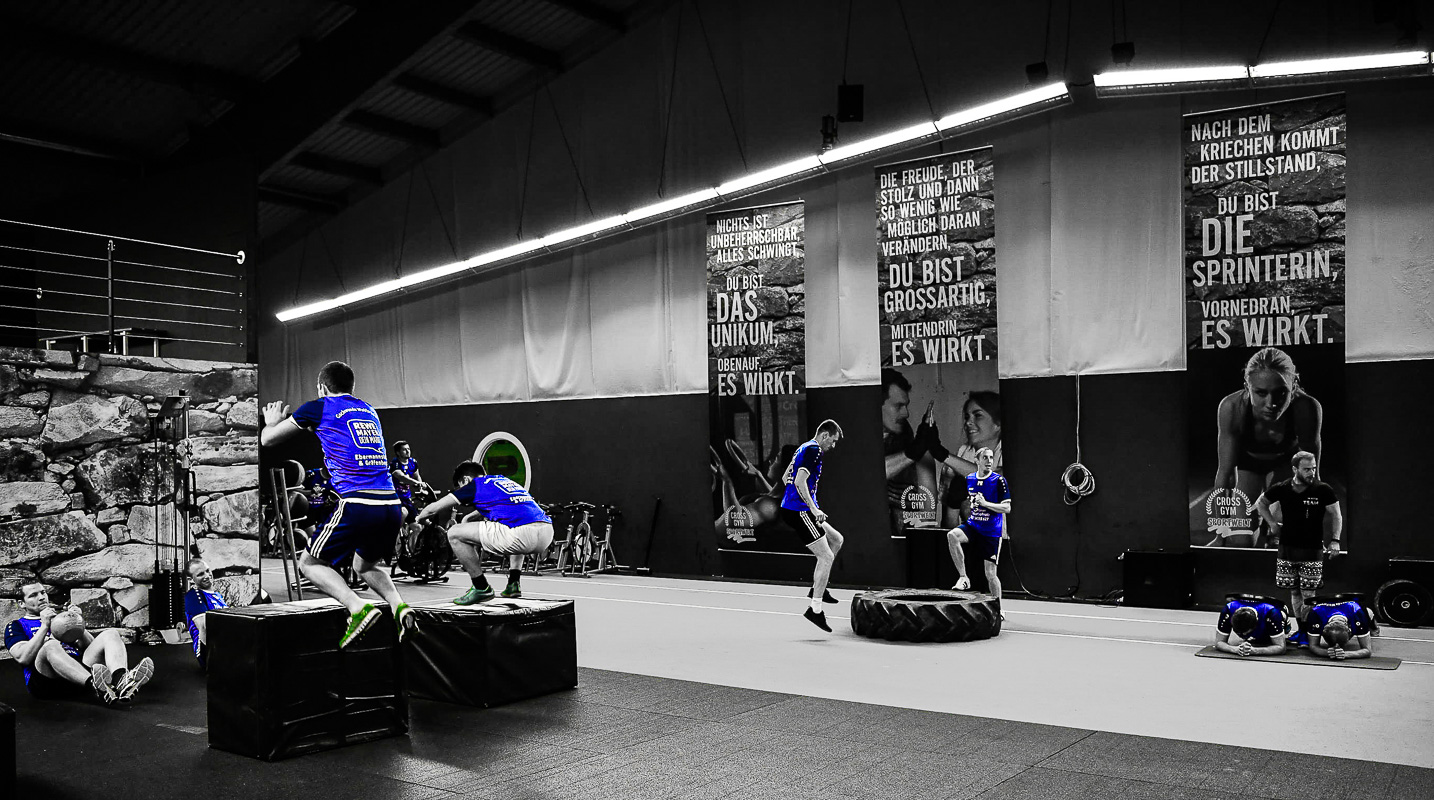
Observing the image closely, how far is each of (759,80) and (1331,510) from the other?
8.40 metres

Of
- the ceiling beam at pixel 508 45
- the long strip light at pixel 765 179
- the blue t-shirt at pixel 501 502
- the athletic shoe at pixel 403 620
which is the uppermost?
the ceiling beam at pixel 508 45

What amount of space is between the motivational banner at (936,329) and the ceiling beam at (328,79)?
546 cm

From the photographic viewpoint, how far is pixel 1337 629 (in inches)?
280

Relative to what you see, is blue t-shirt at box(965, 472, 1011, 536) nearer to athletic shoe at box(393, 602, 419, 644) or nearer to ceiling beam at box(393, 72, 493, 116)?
athletic shoe at box(393, 602, 419, 644)

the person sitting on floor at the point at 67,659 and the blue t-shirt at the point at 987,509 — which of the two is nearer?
the person sitting on floor at the point at 67,659

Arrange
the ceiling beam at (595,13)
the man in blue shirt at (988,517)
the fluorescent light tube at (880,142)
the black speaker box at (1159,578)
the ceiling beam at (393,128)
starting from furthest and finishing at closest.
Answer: the ceiling beam at (393,128), the ceiling beam at (595,13), the fluorescent light tube at (880,142), the black speaker box at (1159,578), the man in blue shirt at (988,517)

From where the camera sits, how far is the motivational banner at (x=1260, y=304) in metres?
9.48

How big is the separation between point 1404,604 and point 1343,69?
14.8ft

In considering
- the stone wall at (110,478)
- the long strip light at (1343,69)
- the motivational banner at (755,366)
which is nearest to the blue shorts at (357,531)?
the stone wall at (110,478)

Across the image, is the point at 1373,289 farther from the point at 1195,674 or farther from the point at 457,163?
the point at 457,163

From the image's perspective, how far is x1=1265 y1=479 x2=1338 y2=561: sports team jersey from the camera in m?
7.77

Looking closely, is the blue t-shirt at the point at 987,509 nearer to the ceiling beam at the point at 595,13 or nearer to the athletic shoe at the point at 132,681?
the athletic shoe at the point at 132,681

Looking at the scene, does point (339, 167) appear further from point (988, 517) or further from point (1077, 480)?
point (1077, 480)

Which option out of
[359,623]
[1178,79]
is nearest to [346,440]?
[359,623]
